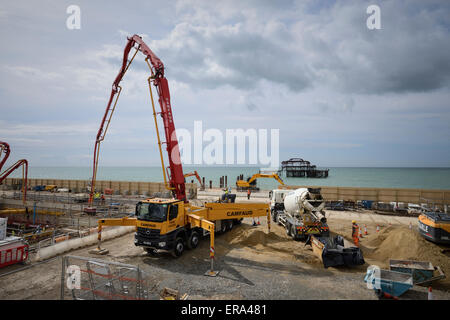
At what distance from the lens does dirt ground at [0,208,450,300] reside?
8.23 meters

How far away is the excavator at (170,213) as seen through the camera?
1113 cm

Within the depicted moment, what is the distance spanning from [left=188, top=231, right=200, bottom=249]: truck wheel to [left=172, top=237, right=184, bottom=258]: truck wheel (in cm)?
62

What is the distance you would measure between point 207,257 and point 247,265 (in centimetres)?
218

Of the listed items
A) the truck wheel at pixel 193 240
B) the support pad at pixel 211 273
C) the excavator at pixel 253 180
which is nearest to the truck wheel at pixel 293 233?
the truck wheel at pixel 193 240

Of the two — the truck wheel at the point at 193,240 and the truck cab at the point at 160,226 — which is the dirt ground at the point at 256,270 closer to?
the truck wheel at the point at 193,240

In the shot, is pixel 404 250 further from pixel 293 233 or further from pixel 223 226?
pixel 223 226

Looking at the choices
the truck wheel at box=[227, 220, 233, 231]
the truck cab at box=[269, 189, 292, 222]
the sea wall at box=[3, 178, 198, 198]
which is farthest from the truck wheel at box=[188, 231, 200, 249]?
the sea wall at box=[3, 178, 198, 198]

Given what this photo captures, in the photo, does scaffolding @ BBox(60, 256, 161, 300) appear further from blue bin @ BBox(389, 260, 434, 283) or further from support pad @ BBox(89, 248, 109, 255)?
blue bin @ BBox(389, 260, 434, 283)

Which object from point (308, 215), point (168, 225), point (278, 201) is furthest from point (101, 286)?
point (278, 201)

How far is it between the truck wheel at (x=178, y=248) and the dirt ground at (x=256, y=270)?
263 mm

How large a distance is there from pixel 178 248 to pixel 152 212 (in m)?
2.23
